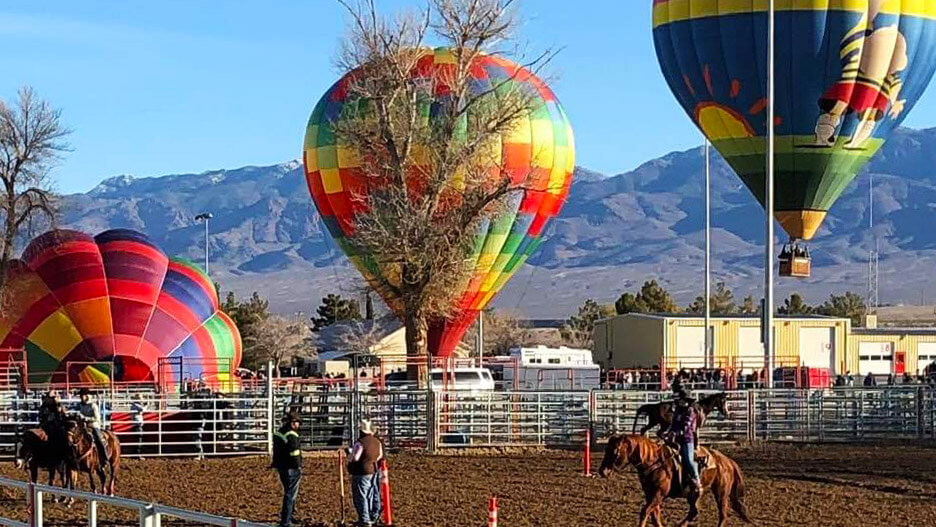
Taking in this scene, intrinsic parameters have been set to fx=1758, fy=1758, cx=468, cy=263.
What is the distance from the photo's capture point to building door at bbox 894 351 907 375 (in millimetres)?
76287

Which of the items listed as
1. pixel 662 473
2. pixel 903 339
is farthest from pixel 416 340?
pixel 903 339

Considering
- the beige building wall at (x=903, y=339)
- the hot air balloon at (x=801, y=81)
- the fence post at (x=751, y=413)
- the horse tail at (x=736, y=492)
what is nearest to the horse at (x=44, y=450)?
the horse tail at (x=736, y=492)

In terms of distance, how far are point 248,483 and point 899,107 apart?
27100 mm

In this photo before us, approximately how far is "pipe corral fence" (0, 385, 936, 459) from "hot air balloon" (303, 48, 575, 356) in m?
9.14

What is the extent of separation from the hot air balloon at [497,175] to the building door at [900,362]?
98.4 feet

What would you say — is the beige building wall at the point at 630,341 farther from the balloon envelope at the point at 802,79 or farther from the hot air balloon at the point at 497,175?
the balloon envelope at the point at 802,79

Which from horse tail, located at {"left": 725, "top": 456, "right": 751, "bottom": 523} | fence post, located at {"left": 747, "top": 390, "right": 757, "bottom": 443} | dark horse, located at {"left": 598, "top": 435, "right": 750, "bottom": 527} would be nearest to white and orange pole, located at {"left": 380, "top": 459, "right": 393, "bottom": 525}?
dark horse, located at {"left": 598, "top": 435, "right": 750, "bottom": 527}

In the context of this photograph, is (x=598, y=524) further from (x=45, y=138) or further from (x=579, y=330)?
(x=579, y=330)

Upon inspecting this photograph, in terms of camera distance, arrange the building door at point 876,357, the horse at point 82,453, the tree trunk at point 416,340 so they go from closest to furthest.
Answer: the horse at point 82,453, the tree trunk at point 416,340, the building door at point 876,357

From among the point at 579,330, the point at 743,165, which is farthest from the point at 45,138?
the point at 579,330

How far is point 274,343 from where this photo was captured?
91250mm

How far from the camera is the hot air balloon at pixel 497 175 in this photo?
149 feet

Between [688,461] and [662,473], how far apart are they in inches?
A: 14.4

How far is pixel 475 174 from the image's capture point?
42594 mm
